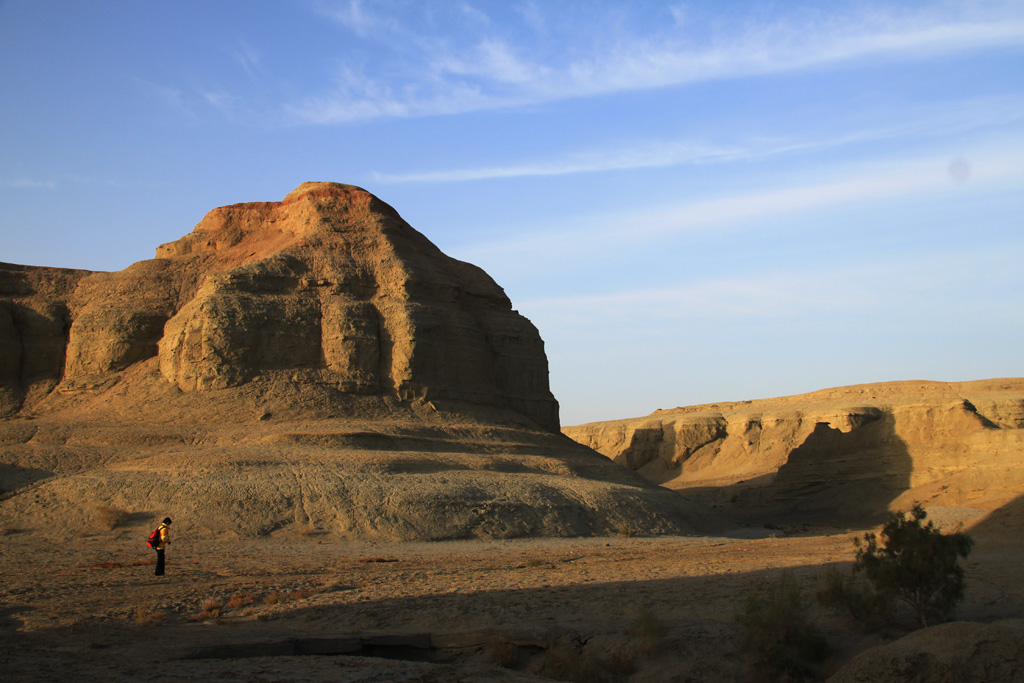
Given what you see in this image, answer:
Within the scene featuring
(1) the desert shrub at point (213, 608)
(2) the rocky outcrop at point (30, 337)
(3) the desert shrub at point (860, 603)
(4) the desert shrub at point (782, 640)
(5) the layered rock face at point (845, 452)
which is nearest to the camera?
(4) the desert shrub at point (782, 640)

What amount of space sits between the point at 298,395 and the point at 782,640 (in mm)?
27260

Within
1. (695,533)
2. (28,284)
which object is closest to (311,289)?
(28,284)

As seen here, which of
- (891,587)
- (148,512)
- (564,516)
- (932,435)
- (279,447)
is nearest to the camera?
(891,587)

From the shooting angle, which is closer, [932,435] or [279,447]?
[279,447]

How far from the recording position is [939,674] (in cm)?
900

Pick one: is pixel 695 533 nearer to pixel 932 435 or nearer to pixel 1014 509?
pixel 1014 509

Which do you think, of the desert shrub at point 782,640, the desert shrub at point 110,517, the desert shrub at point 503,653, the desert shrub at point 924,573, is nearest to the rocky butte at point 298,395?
the desert shrub at point 110,517

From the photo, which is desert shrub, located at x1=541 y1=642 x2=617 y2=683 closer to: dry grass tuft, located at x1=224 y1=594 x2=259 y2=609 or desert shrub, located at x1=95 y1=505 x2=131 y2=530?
dry grass tuft, located at x1=224 y1=594 x2=259 y2=609

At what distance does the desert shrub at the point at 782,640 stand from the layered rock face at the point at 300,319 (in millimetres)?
26850

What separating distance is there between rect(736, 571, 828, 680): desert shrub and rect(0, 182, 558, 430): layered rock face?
2685 cm

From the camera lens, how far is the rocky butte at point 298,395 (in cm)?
2581

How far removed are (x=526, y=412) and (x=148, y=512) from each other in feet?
70.3

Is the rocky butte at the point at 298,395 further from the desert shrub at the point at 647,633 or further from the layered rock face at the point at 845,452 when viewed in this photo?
the desert shrub at the point at 647,633

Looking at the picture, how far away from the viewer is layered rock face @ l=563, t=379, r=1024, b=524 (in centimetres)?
3475
